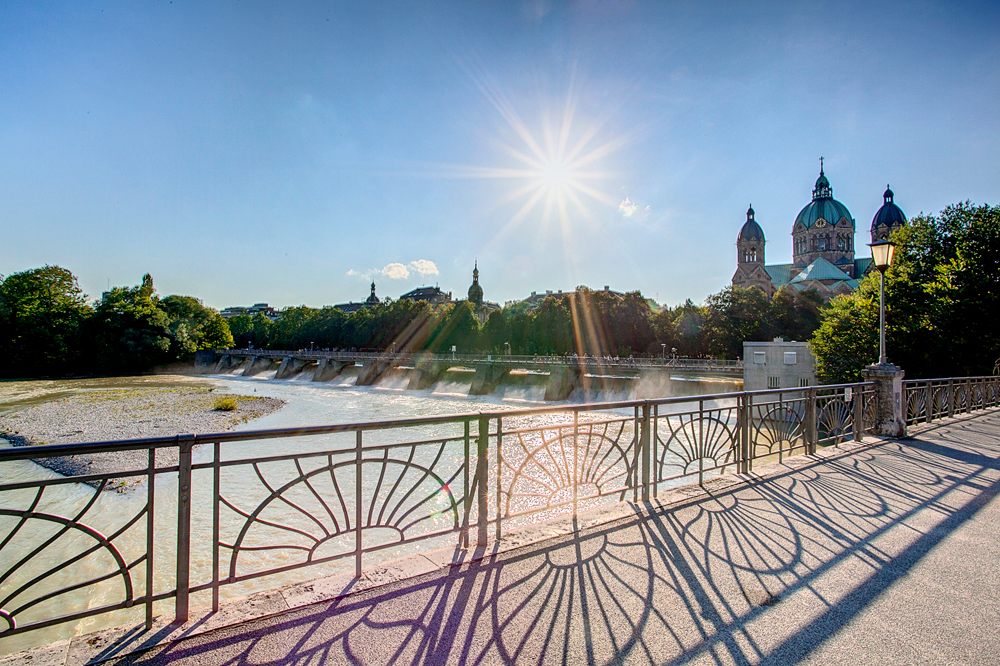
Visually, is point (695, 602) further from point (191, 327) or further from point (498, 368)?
point (191, 327)

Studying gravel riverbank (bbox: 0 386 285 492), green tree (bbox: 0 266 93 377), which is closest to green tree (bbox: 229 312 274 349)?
green tree (bbox: 0 266 93 377)

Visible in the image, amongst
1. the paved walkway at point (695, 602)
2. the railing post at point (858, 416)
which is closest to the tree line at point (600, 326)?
the railing post at point (858, 416)

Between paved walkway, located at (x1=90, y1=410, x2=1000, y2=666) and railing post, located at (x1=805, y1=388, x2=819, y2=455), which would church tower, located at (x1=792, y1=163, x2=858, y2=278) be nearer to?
railing post, located at (x1=805, y1=388, x2=819, y2=455)

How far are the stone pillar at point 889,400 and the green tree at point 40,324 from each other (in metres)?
75.9

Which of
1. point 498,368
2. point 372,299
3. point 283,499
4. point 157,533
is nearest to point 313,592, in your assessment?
point 283,499

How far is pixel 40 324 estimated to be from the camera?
59.0m

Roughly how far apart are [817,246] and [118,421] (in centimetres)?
9653

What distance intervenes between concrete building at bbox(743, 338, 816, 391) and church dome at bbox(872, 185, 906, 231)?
231ft

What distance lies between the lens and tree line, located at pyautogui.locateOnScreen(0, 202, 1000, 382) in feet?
63.5

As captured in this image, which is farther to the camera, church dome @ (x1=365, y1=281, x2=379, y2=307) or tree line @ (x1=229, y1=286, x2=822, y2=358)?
Answer: church dome @ (x1=365, y1=281, x2=379, y2=307)

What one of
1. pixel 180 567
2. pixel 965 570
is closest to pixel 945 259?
pixel 965 570

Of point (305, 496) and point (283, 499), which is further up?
point (283, 499)

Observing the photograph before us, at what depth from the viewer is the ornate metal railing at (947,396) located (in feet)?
38.4

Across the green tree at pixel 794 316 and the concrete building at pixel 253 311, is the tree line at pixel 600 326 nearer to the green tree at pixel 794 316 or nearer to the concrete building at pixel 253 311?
the green tree at pixel 794 316
